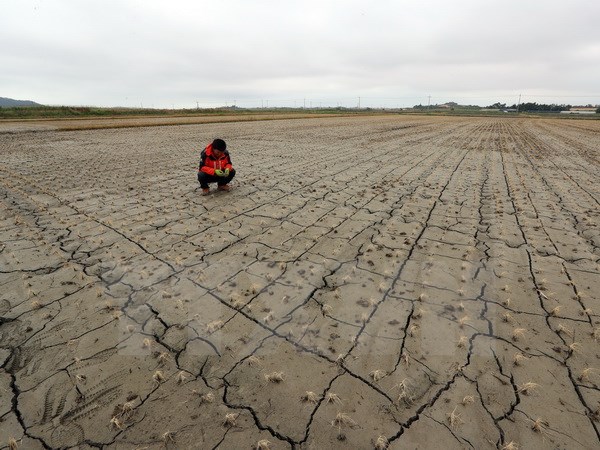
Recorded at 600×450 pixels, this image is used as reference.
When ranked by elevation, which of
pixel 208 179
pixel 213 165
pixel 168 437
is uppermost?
pixel 213 165

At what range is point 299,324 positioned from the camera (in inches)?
99.7

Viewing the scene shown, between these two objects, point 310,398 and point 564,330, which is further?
point 564,330

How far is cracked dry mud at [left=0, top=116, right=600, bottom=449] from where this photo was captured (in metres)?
1.78

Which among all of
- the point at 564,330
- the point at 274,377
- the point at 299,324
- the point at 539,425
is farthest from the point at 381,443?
the point at 564,330

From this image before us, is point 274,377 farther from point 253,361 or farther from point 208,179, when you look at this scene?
point 208,179

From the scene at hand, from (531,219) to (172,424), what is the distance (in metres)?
5.30

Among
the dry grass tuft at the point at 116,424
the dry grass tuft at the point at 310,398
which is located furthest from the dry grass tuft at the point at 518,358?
the dry grass tuft at the point at 116,424

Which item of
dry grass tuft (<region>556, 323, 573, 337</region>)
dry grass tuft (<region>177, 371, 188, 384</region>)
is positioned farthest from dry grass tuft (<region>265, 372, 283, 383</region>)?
dry grass tuft (<region>556, 323, 573, 337</region>)

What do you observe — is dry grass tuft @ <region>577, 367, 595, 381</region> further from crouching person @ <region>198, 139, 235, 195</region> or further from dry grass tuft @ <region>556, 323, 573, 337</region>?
crouching person @ <region>198, 139, 235, 195</region>

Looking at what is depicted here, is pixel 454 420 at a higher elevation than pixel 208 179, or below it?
below

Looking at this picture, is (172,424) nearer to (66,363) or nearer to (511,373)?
(66,363)

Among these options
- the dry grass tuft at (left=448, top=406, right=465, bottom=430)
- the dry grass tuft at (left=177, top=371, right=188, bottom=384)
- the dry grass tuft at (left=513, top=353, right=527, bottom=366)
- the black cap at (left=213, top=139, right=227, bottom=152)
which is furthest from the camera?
the black cap at (left=213, top=139, right=227, bottom=152)

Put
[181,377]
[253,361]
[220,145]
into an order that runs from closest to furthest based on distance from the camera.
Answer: [181,377] → [253,361] → [220,145]

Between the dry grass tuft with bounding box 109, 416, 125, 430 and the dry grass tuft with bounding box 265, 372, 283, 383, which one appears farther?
the dry grass tuft with bounding box 265, 372, 283, 383
